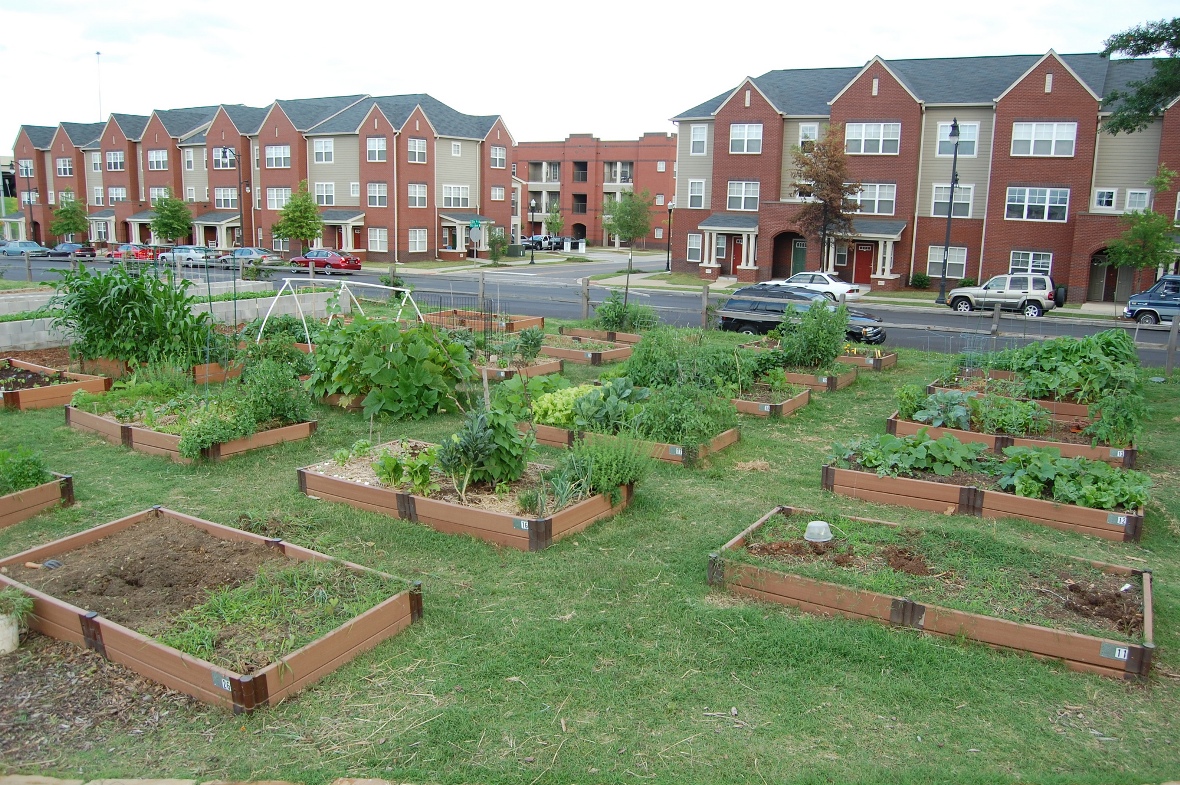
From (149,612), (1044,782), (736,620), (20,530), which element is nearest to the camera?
(1044,782)

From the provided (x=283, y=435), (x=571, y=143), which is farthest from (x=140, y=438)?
(x=571, y=143)

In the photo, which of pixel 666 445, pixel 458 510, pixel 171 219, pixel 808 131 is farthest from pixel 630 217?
pixel 458 510

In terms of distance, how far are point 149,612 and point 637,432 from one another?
5730 millimetres

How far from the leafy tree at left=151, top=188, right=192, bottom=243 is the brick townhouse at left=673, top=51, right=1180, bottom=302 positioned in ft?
116

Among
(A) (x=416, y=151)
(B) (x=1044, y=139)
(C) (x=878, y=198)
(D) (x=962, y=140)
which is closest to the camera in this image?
(B) (x=1044, y=139)

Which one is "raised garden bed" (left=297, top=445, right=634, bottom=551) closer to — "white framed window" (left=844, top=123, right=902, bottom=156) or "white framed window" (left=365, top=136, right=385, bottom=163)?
"white framed window" (left=844, top=123, right=902, bottom=156)

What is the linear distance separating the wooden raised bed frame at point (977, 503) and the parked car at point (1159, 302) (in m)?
25.2

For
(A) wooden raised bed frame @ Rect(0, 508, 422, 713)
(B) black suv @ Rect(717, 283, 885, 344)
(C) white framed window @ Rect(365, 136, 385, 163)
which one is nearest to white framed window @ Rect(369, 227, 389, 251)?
(C) white framed window @ Rect(365, 136, 385, 163)

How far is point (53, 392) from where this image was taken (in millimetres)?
12711

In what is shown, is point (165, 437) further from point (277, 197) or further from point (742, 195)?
point (277, 197)

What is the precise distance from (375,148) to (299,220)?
7.39 meters

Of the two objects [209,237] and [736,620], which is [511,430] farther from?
[209,237]

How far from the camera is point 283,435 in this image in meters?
10.8

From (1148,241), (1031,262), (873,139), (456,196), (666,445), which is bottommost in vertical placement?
(666,445)
